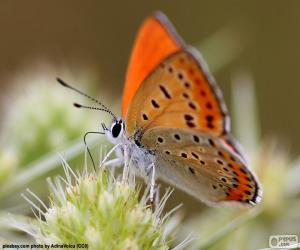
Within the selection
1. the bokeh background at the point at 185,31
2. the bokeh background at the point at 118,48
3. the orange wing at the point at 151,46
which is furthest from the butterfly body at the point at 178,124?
the bokeh background at the point at 185,31

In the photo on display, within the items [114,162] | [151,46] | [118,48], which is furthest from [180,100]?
[118,48]

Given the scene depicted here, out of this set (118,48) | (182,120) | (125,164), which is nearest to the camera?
(125,164)

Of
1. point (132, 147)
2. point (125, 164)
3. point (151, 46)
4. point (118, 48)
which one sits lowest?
point (125, 164)

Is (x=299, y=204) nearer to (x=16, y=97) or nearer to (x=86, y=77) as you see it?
(x=86, y=77)

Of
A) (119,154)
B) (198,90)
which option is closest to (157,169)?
(119,154)

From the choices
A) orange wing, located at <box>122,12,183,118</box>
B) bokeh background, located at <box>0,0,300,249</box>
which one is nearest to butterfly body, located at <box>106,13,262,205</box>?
orange wing, located at <box>122,12,183,118</box>

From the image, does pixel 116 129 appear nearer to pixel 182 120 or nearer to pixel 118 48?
pixel 182 120

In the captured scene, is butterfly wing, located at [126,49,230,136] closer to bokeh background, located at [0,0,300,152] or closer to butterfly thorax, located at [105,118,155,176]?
butterfly thorax, located at [105,118,155,176]

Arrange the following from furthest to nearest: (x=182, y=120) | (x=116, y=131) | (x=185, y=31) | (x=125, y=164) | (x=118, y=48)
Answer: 1. (x=185, y=31)
2. (x=118, y=48)
3. (x=116, y=131)
4. (x=182, y=120)
5. (x=125, y=164)
